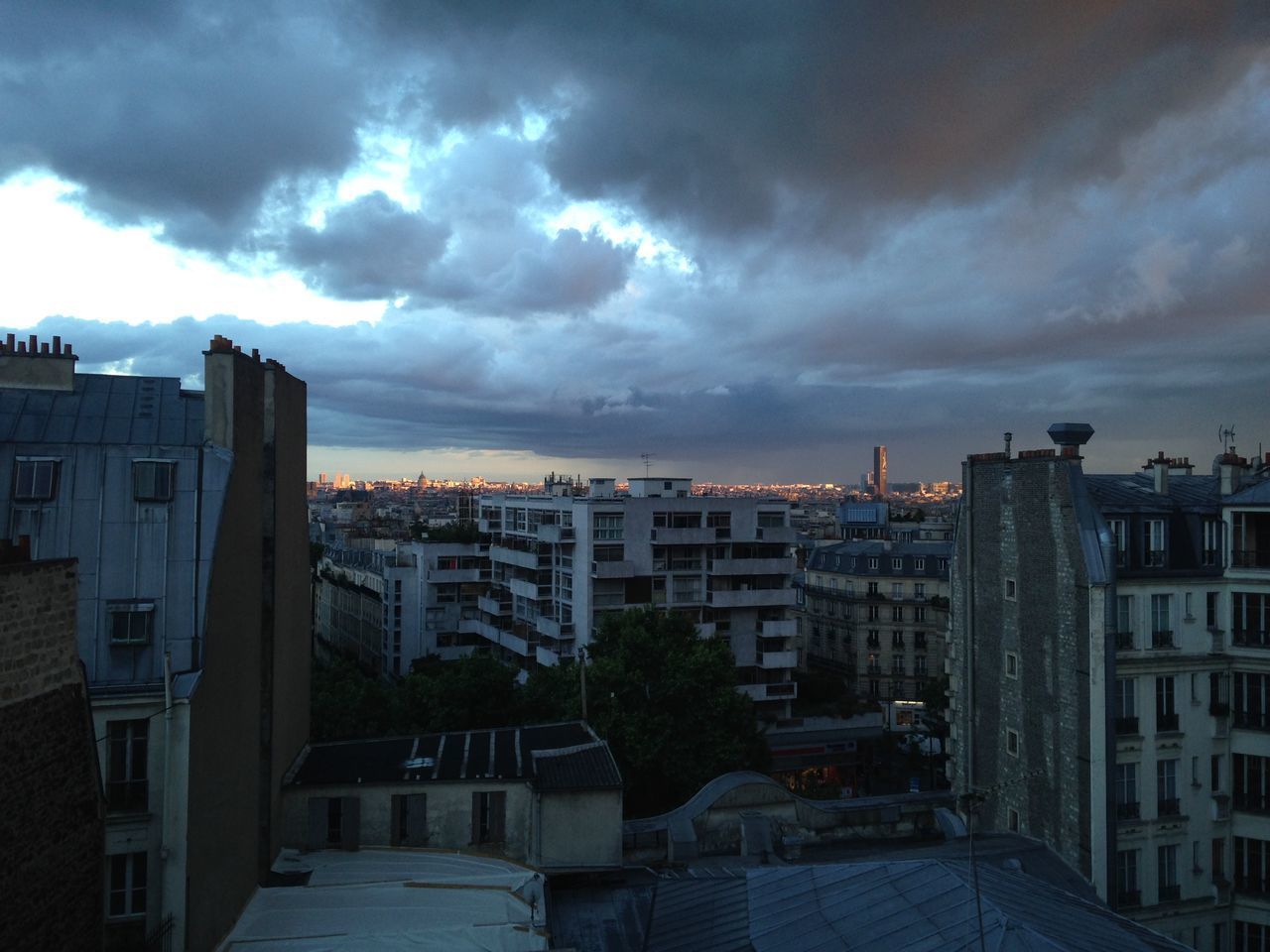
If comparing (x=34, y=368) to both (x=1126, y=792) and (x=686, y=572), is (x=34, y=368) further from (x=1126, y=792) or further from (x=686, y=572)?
(x=686, y=572)

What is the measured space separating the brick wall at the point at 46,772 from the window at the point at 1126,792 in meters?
25.0

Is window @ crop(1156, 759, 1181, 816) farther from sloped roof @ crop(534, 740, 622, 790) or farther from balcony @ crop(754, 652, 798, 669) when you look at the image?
balcony @ crop(754, 652, 798, 669)

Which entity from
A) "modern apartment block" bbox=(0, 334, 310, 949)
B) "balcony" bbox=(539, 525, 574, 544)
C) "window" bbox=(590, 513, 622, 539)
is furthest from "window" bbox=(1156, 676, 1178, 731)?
"balcony" bbox=(539, 525, 574, 544)

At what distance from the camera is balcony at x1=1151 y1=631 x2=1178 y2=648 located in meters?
24.5

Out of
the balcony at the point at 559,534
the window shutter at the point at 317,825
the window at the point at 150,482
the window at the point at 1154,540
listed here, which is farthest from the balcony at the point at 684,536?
the window at the point at 150,482

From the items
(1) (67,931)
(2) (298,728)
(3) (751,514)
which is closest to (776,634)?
(3) (751,514)

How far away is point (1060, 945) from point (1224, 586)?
19216 mm

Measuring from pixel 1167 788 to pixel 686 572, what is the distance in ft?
101

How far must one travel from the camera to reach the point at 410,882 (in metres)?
18.1

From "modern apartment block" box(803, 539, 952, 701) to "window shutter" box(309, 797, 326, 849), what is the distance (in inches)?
2087

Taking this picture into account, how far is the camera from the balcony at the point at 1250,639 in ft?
81.0

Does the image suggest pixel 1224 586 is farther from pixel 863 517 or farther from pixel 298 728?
pixel 863 517

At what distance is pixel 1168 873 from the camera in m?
24.3

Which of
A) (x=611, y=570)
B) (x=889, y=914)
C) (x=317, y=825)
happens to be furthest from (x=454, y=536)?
(x=889, y=914)
